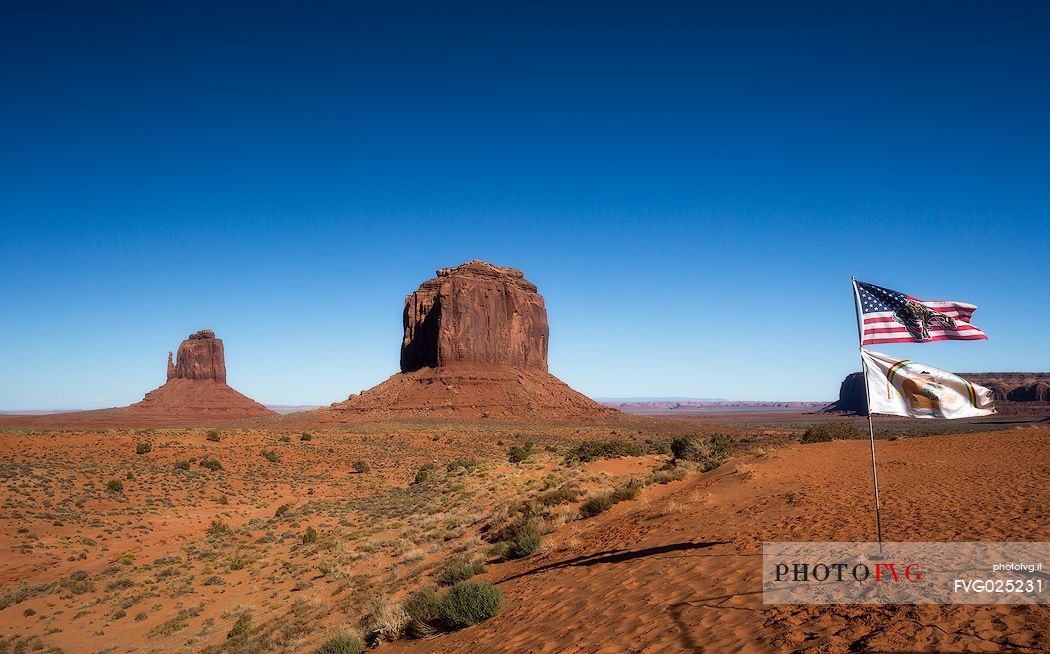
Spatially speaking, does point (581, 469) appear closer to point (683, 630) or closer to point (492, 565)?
point (492, 565)

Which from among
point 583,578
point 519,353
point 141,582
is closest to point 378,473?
point 141,582

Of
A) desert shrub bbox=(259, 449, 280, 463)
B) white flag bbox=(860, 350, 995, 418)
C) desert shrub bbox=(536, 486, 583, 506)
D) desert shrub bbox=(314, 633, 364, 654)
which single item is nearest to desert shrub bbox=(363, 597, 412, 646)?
desert shrub bbox=(314, 633, 364, 654)

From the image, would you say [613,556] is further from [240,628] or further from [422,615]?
[240,628]

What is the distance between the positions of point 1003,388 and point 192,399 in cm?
20411

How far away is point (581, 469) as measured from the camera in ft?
85.2

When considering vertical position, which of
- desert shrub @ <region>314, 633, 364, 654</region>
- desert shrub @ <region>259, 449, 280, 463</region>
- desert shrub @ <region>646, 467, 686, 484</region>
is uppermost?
desert shrub @ <region>646, 467, 686, 484</region>

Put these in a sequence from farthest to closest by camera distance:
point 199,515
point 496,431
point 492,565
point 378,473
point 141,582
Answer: point 496,431, point 378,473, point 199,515, point 141,582, point 492,565

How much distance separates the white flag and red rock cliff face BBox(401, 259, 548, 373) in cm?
9032

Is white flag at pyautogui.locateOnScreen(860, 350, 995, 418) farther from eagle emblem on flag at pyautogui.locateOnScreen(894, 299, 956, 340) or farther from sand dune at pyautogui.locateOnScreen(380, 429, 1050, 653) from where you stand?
sand dune at pyautogui.locateOnScreen(380, 429, 1050, 653)

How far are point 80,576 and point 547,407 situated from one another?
240 ft

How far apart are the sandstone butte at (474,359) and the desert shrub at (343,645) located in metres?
72.0

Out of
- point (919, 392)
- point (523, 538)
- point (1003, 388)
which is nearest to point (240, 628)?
point (523, 538)

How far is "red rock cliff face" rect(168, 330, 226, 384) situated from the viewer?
13088 centimetres

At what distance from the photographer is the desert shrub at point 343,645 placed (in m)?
9.58
